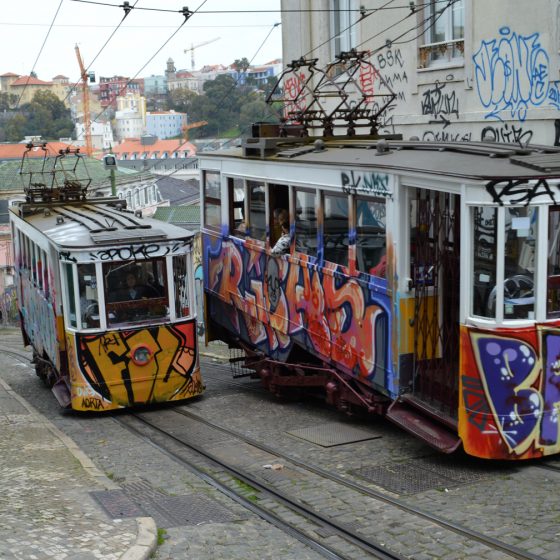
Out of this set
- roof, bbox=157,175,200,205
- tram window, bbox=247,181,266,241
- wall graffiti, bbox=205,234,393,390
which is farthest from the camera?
roof, bbox=157,175,200,205

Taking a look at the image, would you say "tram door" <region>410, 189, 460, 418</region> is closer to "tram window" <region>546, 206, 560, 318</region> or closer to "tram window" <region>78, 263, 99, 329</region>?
"tram window" <region>546, 206, 560, 318</region>

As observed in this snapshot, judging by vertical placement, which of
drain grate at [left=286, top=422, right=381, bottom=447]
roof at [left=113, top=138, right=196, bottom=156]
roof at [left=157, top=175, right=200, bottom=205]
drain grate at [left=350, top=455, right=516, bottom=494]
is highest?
drain grate at [left=350, top=455, right=516, bottom=494]

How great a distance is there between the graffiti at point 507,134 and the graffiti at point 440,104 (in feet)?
2.56

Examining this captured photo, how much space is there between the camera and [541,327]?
26.2ft

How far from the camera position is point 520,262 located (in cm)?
793

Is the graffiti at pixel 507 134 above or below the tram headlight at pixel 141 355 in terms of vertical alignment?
above

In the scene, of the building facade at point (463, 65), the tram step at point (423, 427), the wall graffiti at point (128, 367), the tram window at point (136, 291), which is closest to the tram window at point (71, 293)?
the wall graffiti at point (128, 367)

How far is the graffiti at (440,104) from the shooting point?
45.6 ft

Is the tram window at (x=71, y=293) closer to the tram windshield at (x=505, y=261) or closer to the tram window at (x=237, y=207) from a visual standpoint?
the tram window at (x=237, y=207)

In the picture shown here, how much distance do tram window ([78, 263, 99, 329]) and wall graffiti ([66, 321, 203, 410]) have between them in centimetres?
20

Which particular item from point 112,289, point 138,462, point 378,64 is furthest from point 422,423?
point 378,64

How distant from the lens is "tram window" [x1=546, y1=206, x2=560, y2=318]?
25.9 ft

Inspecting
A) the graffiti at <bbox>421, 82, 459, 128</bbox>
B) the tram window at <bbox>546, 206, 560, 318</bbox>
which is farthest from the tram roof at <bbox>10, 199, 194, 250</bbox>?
the tram window at <bbox>546, 206, 560, 318</bbox>

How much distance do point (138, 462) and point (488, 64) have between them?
7.18 meters
